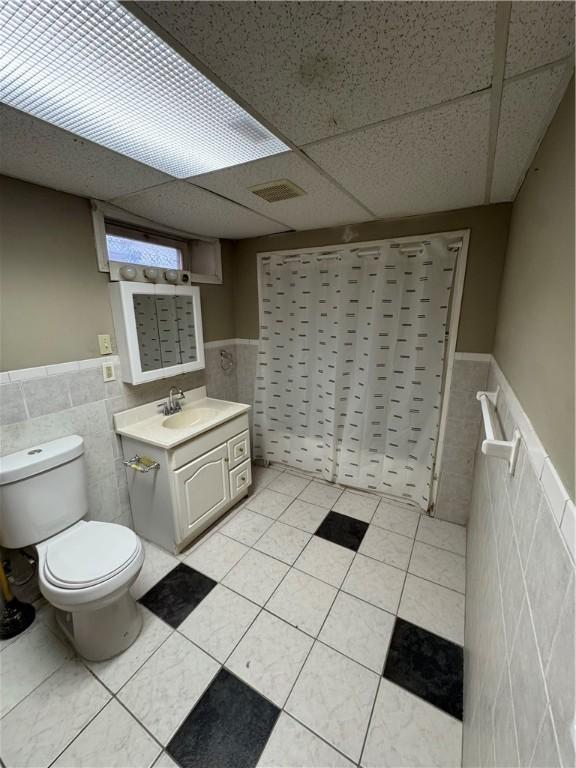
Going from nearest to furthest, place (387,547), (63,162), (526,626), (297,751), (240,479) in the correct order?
(526,626) < (297,751) < (63,162) < (387,547) < (240,479)

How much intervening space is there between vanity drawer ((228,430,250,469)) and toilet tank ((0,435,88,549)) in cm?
86

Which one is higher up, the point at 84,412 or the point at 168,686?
the point at 84,412

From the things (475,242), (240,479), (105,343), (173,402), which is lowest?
(240,479)

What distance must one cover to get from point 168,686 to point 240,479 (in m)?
1.16

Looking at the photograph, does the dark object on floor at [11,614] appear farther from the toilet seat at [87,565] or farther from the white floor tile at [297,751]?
the white floor tile at [297,751]

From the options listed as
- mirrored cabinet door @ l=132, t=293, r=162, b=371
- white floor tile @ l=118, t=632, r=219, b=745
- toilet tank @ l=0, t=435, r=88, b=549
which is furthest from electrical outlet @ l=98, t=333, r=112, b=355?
white floor tile @ l=118, t=632, r=219, b=745

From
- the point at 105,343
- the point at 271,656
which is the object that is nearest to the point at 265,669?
Result: the point at 271,656

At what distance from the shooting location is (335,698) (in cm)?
118

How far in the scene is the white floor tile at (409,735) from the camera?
102 cm

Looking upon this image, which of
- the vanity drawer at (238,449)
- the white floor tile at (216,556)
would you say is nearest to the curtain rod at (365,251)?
the vanity drawer at (238,449)

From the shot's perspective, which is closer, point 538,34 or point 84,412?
point 538,34

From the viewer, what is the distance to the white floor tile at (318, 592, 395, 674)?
1333mm

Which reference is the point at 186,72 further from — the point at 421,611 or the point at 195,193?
the point at 421,611

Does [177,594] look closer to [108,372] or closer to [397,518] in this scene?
[108,372]
